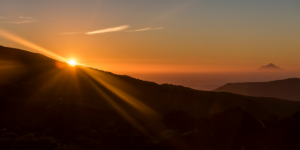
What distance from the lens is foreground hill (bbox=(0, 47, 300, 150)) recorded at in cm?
1900

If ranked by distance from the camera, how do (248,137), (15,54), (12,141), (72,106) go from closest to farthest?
(12,141), (248,137), (72,106), (15,54)

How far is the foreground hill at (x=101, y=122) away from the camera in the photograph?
62.3ft

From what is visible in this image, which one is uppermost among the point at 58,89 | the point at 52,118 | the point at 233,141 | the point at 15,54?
the point at 15,54

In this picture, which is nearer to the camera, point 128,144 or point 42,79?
point 128,144

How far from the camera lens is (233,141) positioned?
20516 millimetres

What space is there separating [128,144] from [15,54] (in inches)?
1315

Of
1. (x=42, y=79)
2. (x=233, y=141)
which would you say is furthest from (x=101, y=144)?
(x=42, y=79)

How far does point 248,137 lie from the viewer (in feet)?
70.7

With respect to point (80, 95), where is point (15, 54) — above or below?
above

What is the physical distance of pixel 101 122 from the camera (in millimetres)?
23641

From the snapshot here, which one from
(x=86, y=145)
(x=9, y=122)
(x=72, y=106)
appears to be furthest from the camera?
(x=72, y=106)

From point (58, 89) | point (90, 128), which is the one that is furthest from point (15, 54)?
point (90, 128)

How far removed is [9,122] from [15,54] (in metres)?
25.9

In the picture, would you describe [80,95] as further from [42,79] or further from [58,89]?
[42,79]
